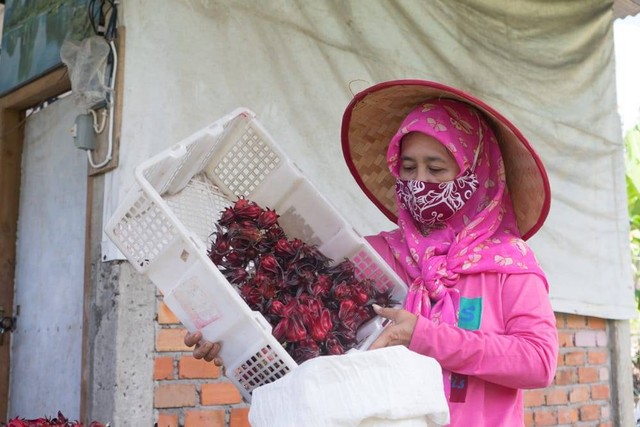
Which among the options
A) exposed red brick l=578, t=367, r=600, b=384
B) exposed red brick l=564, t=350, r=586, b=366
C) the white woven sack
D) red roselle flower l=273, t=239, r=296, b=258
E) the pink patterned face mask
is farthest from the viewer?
exposed red brick l=578, t=367, r=600, b=384

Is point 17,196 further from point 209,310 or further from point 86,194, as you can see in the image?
point 209,310

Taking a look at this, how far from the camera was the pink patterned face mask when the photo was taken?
6.17ft

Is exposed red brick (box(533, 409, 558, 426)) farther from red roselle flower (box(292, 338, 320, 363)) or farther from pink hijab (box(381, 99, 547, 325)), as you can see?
red roselle flower (box(292, 338, 320, 363))

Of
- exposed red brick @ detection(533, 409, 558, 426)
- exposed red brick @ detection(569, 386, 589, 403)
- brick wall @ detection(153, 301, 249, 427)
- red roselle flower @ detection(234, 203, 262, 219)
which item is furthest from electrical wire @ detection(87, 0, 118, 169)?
exposed red brick @ detection(569, 386, 589, 403)

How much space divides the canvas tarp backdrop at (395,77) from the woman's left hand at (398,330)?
1.33m

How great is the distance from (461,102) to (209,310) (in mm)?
892

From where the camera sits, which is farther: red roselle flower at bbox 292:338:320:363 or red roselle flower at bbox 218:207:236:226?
red roselle flower at bbox 218:207:236:226

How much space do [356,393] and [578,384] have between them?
11.4 ft

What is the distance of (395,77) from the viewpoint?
3.64m

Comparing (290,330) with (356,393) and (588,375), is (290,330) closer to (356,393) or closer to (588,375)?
(356,393)

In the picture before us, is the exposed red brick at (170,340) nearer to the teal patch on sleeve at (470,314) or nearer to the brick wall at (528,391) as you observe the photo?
the brick wall at (528,391)

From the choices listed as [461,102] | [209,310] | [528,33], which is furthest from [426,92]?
[528,33]

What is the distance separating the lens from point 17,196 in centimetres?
358

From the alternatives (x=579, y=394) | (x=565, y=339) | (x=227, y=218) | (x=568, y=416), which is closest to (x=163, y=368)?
(x=227, y=218)
